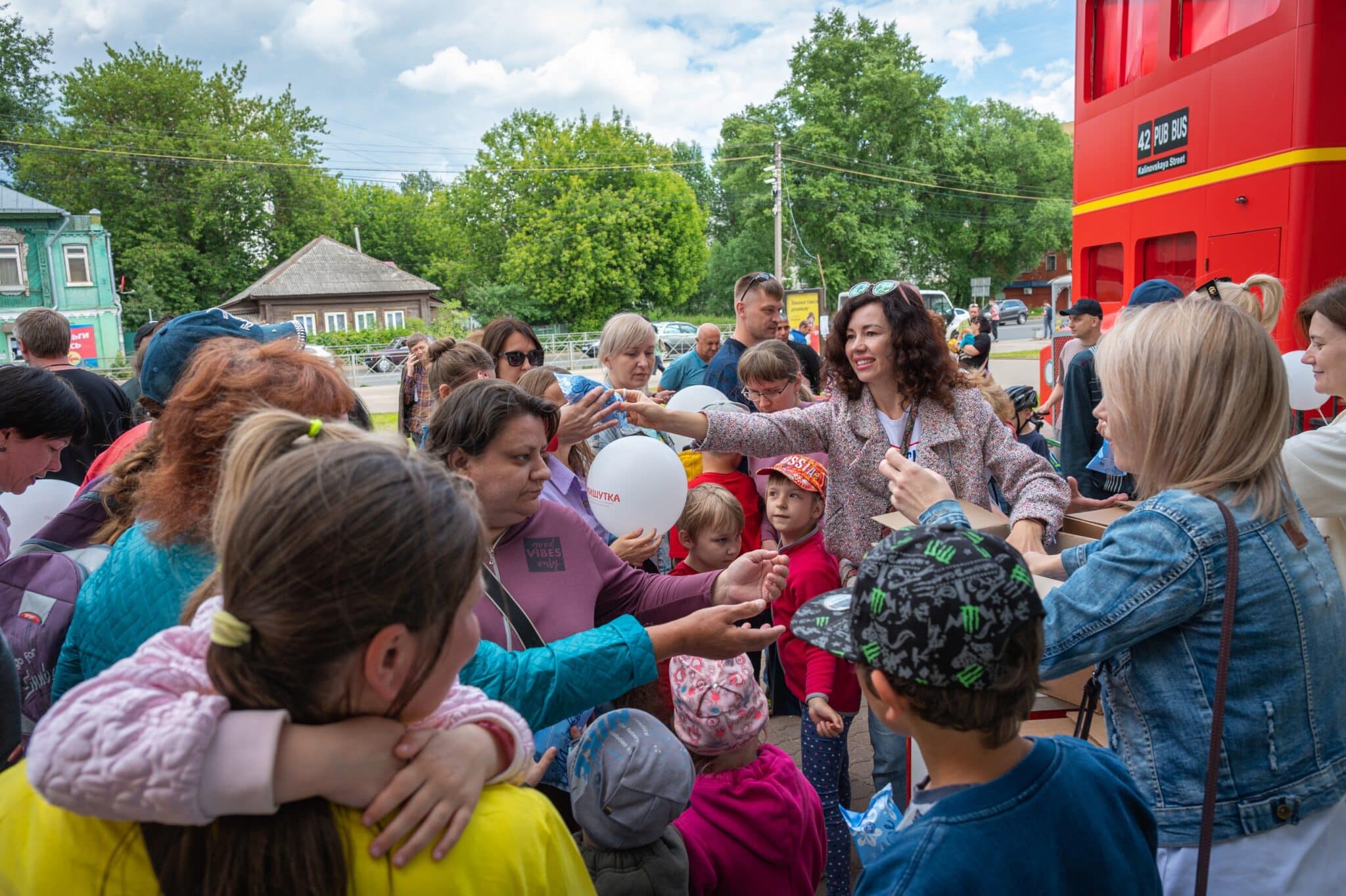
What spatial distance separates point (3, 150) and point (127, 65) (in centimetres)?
776

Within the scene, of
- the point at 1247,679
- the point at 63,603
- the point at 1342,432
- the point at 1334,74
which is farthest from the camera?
the point at 1334,74

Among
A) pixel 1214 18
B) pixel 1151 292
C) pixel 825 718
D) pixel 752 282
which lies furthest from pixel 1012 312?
pixel 825 718

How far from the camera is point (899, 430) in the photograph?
322 centimetres

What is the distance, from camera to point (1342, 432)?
241 centimetres

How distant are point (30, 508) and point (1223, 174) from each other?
7582 millimetres

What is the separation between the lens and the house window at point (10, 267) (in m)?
31.0

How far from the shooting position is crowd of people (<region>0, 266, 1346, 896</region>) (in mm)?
1063

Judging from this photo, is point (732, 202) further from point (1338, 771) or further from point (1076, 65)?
point (1338, 771)

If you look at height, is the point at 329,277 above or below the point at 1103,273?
above

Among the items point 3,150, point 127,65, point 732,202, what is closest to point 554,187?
point 732,202

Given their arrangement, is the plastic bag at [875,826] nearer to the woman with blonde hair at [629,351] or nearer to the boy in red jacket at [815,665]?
the boy in red jacket at [815,665]

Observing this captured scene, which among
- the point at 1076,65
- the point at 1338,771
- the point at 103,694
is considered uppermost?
the point at 1076,65

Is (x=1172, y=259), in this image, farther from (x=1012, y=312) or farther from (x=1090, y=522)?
(x=1012, y=312)

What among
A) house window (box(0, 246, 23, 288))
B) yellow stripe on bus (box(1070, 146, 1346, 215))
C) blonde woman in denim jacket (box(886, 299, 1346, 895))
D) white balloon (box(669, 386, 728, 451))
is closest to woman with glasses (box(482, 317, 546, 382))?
white balloon (box(669, 386, 728, 451))
